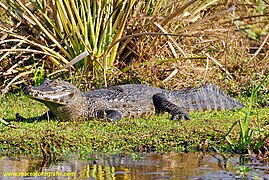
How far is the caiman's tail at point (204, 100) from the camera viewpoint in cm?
787

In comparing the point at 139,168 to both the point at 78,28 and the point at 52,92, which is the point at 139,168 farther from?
the point at 78,28

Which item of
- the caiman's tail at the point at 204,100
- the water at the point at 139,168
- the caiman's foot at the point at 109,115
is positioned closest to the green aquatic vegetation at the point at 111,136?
the caiman's foot at the point at 109,115

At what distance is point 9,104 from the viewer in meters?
8.27

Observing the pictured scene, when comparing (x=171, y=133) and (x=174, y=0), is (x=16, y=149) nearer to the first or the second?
(x=171, y=133)

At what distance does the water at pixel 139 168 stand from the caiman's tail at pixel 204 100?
219 cm

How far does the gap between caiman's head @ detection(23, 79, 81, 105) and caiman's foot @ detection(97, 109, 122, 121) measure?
1.16 feet

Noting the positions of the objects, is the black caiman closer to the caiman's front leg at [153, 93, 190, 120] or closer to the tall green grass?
the caiman's front leg at [153, 93, 190, 120]

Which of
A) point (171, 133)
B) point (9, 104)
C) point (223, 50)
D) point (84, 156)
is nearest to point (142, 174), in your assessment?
point (84, 156)

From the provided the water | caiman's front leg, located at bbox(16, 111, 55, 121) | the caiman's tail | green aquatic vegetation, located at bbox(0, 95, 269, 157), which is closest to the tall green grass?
the caiman's tail

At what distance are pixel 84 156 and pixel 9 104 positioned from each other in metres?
2.95

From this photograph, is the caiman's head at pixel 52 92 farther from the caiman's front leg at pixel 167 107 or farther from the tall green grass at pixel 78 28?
the tall green grass at pixel 78 28

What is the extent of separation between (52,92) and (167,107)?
4.93ft

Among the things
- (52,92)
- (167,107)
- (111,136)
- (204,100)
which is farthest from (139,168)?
(204,100)

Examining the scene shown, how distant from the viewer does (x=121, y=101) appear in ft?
24.8
